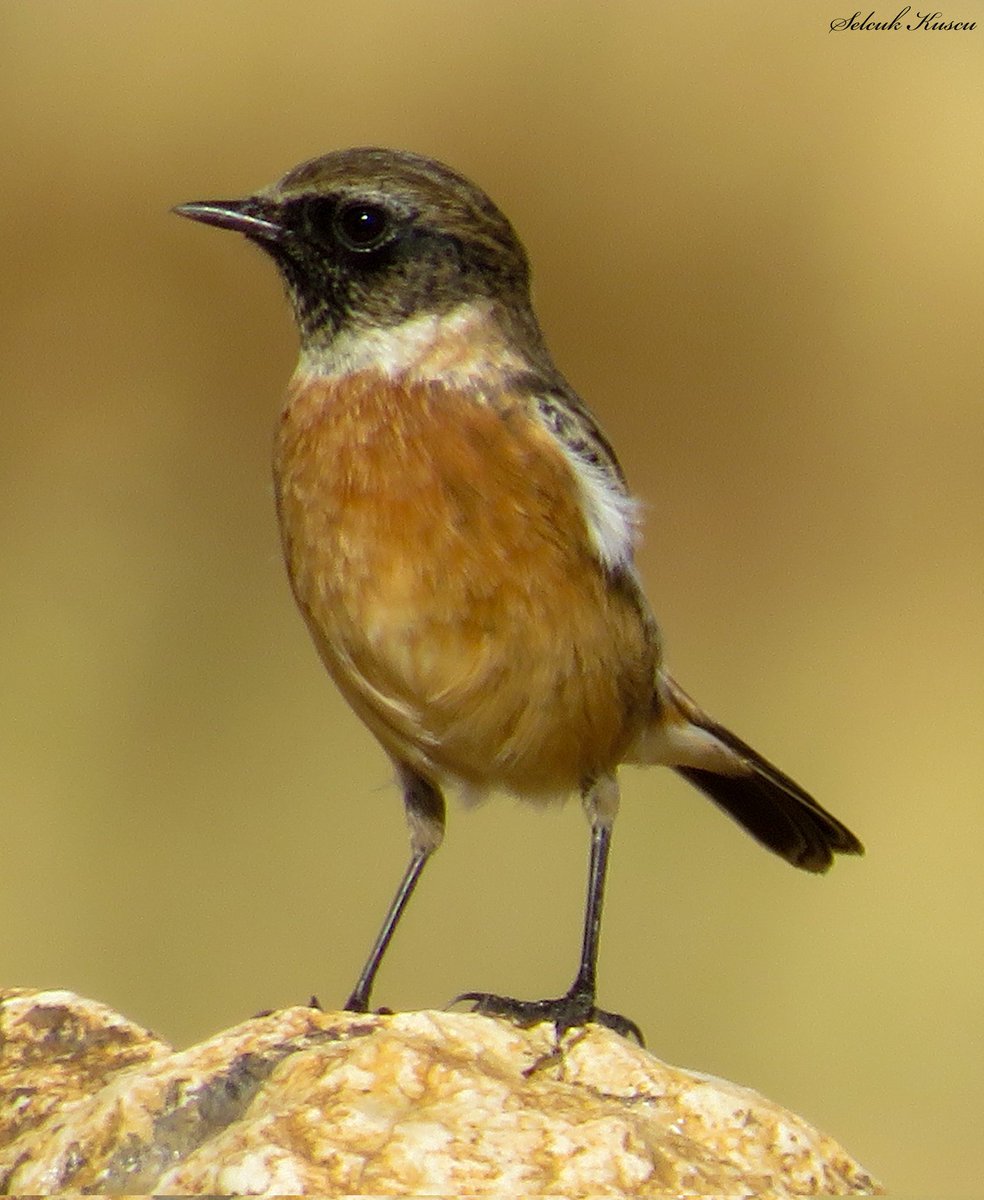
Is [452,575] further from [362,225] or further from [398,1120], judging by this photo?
[398,1120]

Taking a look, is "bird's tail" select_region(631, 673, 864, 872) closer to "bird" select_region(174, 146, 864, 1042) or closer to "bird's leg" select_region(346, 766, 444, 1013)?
"bird" select_region(174, 146, 864, 1042)

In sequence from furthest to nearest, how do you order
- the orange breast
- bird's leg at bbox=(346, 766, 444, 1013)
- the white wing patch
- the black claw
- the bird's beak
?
bird's leg at bbox=(346, 766, 444, 1013)
the bird's beak
the white wing patch
the orange breast
the black claw

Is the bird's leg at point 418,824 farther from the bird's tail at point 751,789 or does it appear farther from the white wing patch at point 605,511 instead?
the white wing patch at point 605,511

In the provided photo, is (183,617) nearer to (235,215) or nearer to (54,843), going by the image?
(54,843)

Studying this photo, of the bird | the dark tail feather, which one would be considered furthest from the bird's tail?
the bird

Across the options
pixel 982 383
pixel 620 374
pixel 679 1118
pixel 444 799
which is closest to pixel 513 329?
pixel 444 799

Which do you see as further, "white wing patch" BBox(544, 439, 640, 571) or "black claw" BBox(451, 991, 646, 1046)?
"white wing patch" BBox(544, 439, 640, 571)
